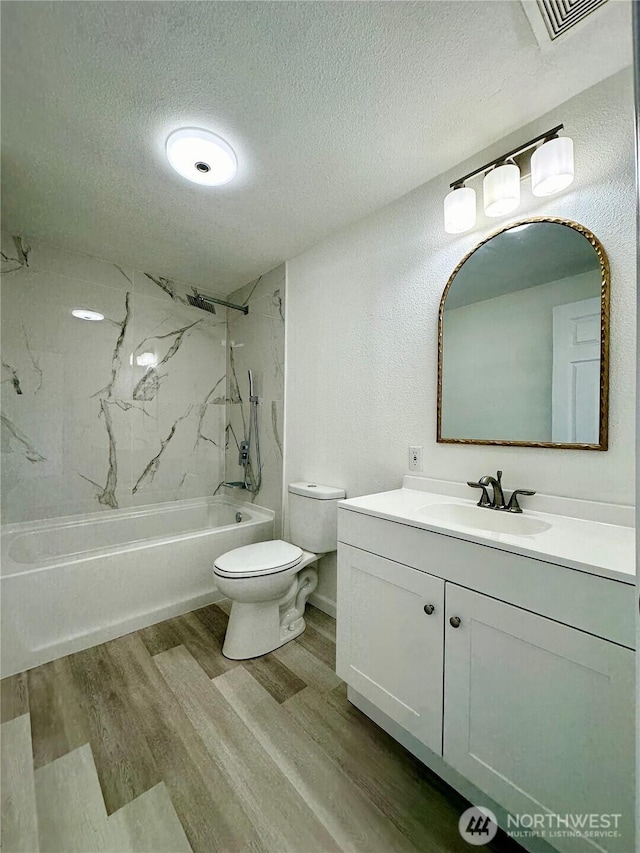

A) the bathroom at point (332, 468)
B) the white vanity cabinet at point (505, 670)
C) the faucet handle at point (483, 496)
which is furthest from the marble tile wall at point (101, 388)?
the faucet handle at point (483, 496)

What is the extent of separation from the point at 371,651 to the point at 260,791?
520 mm

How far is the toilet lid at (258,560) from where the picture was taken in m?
1.63

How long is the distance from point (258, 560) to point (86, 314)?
6.76 ft

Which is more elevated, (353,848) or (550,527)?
(550,527)

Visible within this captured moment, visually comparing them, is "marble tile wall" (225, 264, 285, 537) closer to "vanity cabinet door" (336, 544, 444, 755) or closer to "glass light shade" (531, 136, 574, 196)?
"vanity cabinet door" (336, 544, 444, 755)

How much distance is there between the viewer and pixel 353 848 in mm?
917

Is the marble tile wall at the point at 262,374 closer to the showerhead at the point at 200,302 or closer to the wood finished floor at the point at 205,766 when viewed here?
the showerhead at the point at 200,302

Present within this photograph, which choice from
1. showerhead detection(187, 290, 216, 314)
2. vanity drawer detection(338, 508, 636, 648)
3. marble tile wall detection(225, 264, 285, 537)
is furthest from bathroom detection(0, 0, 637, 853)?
showerhead detection(187, 290, 216, 314)

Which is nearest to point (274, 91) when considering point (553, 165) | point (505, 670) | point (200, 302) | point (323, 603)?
point (553, 165)

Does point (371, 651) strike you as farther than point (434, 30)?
Yes

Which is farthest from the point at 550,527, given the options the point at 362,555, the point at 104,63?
the point at 104,63

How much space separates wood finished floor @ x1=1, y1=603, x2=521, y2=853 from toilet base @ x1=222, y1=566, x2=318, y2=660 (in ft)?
0.24

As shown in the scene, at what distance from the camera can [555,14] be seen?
3.05 ft

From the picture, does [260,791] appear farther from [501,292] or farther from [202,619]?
[501,292]
